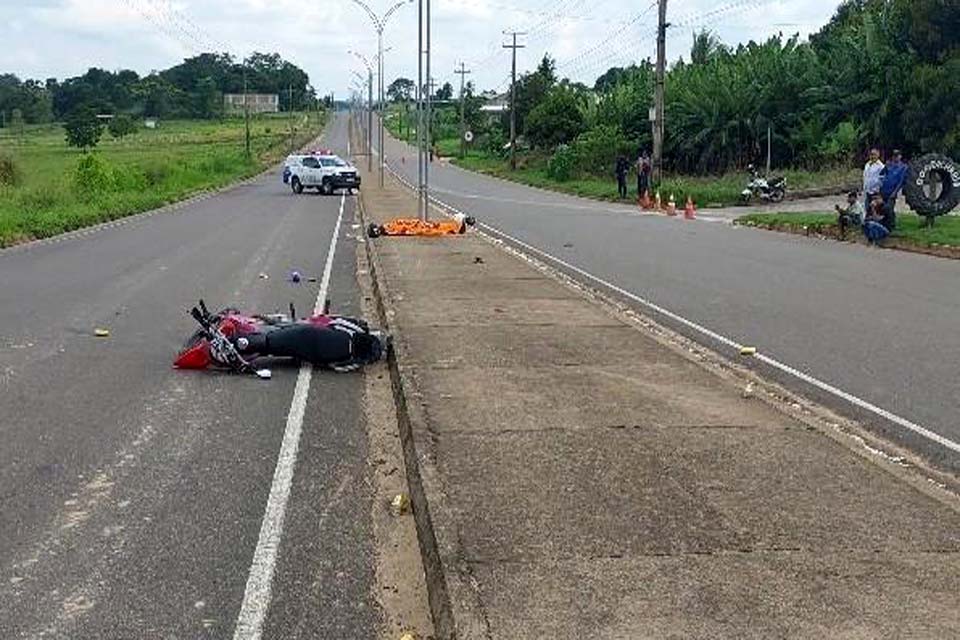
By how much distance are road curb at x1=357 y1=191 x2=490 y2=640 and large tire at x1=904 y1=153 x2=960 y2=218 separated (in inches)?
680

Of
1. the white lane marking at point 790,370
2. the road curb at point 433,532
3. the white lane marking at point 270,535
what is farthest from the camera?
the white lane marking at point 790,370

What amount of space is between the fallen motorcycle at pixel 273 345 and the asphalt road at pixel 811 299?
3590mm

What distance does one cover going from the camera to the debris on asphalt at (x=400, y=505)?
618 cm

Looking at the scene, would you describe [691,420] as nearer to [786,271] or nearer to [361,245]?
[786,271]

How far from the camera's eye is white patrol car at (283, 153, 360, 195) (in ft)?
168

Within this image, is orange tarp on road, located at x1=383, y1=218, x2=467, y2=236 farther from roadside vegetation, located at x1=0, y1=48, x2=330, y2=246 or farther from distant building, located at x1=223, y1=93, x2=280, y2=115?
distant building, located at x1=223, y1=93, x2=280, y2=115

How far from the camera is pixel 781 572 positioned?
494cm

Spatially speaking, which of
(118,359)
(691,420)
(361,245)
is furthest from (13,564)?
(361,245)

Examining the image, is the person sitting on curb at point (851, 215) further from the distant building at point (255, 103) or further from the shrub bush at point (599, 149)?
the distant building at point (255, 103)

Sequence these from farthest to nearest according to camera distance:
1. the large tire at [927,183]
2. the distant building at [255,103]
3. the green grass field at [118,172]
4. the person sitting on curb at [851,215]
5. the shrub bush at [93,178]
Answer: the distant building at [255,103] < the shrub bush at [93,178] < the green grass field at [118,172] < the person sitting on curb at [851,215] < the large tire at [927,183]

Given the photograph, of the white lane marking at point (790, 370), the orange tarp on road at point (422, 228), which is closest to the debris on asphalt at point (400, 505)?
the white lane marking at point (790, 370)

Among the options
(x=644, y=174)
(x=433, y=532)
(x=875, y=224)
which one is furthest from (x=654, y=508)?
(x=644, y=174)

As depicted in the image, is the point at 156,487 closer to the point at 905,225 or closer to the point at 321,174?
the point at 905,225

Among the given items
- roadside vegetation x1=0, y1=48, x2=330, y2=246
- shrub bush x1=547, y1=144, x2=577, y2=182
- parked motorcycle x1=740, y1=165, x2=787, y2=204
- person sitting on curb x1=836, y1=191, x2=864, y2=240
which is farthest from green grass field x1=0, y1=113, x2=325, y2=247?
parked motorcycle x1=740, y1=165, x2=787, y2=204
